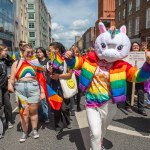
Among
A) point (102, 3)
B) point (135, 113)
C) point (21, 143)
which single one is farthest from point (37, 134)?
point (102, 3)

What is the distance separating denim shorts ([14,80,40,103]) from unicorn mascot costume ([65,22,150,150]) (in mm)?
1129

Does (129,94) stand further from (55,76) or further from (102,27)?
(102,27)

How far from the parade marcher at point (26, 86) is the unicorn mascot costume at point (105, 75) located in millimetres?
1095

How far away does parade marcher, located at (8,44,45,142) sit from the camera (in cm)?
426

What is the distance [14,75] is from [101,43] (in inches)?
68.8

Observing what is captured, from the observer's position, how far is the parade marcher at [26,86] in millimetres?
4262

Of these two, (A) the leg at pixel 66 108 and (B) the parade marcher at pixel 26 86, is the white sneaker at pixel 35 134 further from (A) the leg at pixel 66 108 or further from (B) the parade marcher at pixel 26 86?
(A) the leg at pixel 66 108

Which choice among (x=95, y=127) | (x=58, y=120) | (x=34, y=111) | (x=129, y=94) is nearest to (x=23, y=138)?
(x=34, y=111)

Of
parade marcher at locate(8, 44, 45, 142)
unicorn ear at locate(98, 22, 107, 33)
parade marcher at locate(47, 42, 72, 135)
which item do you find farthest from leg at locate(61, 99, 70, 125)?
unicorn ear at locate(98, 22, 107, 33)

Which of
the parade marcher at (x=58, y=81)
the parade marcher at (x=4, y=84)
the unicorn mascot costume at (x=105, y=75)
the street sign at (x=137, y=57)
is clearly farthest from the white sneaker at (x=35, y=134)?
the street sign at (x=137, y=57)

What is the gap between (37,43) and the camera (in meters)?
72.2

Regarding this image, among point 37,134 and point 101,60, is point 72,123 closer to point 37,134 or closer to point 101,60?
point 37,134

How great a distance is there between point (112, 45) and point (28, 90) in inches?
70.6

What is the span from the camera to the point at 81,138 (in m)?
4.50
